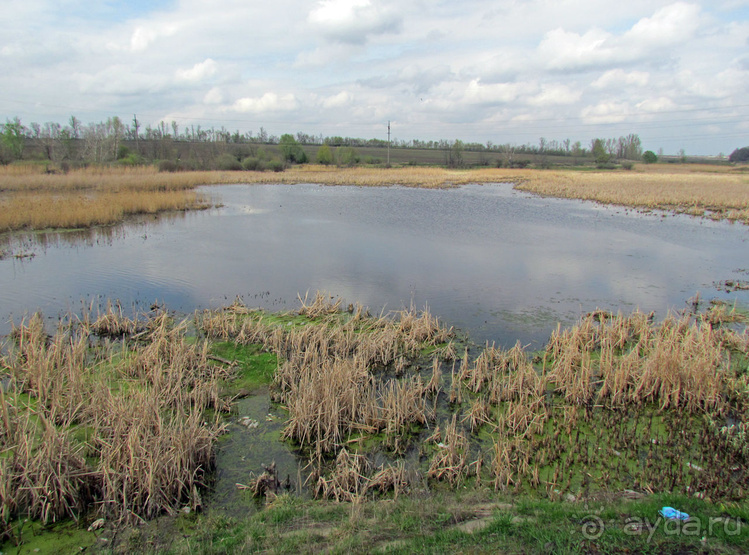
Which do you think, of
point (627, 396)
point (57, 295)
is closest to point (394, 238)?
point (57, 295)

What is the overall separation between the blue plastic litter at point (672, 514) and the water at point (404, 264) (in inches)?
207

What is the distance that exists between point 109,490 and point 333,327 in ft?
16.5

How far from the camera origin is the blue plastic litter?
390 centimetres

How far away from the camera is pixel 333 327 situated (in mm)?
9078

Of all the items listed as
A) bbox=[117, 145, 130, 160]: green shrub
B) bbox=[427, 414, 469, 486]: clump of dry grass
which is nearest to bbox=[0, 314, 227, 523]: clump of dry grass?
bbox=[427, 414, 469, 486]: clump of dry grass

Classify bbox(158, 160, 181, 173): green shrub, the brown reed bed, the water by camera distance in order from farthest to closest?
bbox(158, 160, 181, 173): green shrub, the water, the brown reed bed

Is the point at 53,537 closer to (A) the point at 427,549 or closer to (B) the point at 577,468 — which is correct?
(A) the point at 427,549

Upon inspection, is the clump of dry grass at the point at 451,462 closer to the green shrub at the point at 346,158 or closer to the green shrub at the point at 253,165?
the green shrub at the point at 253,165

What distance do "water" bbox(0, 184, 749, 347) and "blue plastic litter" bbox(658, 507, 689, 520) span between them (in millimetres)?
5269

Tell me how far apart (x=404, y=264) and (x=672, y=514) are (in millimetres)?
11500

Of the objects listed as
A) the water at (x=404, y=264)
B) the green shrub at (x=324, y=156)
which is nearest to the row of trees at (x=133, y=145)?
the green shrub at (x=324, y=156)

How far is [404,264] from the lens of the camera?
15.1 meters

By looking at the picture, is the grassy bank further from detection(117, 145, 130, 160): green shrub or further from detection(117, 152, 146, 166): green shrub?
detection(117, 145, 130, 160): green shrub

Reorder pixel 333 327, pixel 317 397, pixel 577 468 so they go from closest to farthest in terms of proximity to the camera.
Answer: pixel 577 468, pixel 317 397, pixel 333 327
